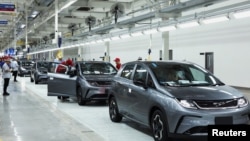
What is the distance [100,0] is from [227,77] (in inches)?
336

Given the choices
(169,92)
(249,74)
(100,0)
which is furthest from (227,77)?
(169,92)

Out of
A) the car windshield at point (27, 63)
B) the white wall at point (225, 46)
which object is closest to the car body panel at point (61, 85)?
the white wall at point (225, 46)

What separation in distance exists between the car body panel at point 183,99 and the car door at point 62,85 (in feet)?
15.6

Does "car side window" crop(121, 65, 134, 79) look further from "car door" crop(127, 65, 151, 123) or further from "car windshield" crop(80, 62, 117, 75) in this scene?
"car windshield" crop(80, 62, 117, 75)

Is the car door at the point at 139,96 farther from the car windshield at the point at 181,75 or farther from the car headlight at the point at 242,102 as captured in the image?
the car headlight at the point at 242,102

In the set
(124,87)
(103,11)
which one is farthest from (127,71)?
(103,11)

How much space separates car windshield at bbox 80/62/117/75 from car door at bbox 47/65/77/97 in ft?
1.53

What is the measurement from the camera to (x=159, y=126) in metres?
6.05

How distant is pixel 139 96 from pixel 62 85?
5.92 m

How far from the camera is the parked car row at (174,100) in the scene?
555 cm

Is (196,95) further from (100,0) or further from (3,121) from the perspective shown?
(100,0)

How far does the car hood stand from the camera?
5.73 m

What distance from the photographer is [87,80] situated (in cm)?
1114

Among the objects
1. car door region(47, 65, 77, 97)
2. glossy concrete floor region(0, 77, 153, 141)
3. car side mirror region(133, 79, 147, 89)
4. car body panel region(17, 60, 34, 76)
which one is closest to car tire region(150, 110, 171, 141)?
glossy concrete floor region(0, 77, 153, 141)
